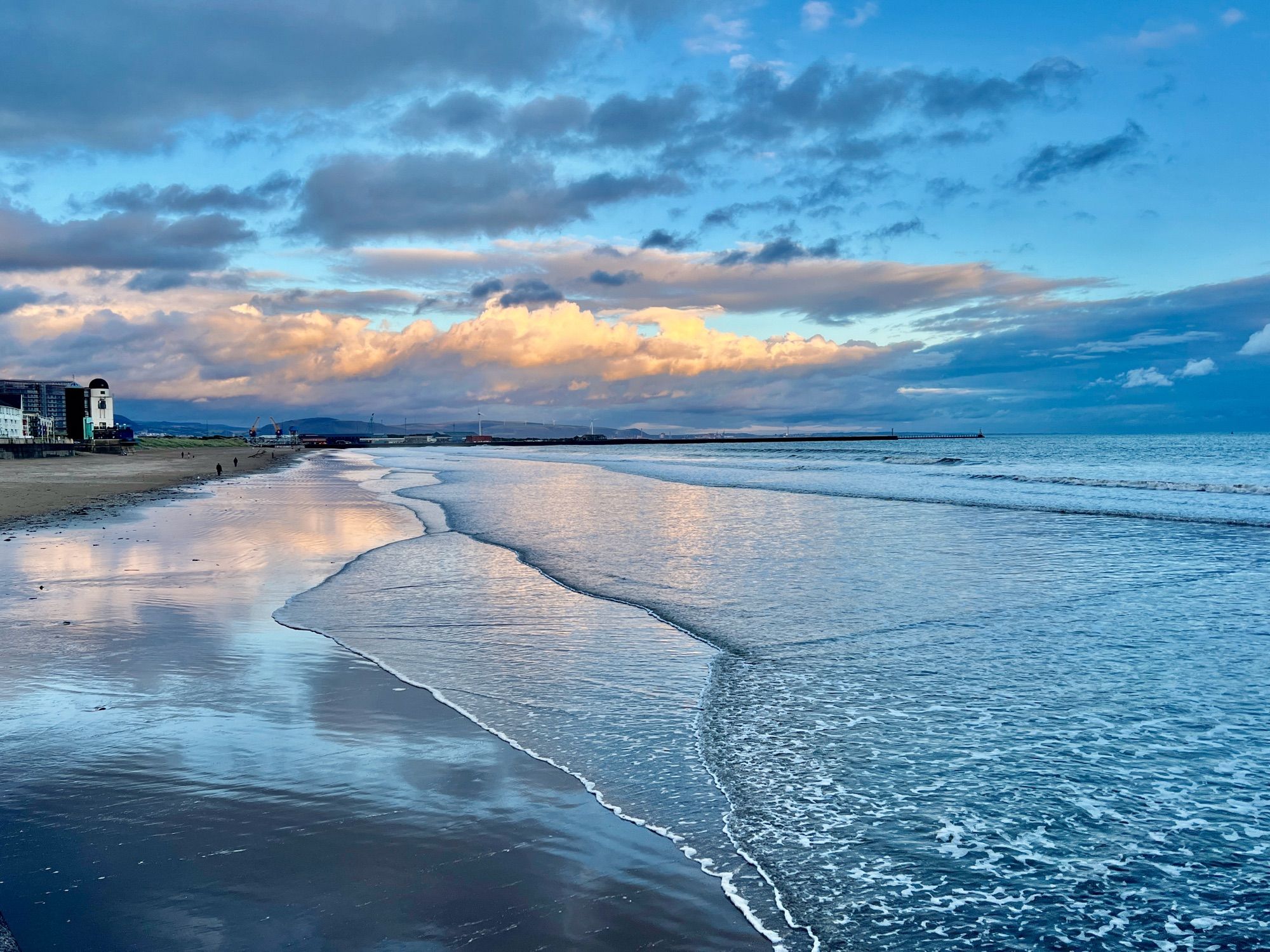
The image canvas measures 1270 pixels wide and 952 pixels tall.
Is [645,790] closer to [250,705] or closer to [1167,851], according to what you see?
[1167,851]

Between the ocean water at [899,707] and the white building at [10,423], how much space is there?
129 m

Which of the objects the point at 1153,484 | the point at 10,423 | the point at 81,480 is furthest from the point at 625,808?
the point at 10,423

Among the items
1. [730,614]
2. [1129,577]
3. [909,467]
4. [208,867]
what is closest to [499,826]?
[208,867]

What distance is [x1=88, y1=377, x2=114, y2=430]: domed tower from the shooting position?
156 m

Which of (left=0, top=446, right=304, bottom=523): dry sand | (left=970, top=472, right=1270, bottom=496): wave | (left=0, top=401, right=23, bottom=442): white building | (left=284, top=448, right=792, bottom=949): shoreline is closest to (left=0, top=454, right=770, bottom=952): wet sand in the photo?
(left=284, top=448, right=792, bottom=949): shoreline

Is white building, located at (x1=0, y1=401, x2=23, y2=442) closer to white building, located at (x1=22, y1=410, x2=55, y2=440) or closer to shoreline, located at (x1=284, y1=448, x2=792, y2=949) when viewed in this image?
white building, located at (x1=22, y1=410, x2=55, y2=440)

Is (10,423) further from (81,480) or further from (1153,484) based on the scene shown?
(1153,484)

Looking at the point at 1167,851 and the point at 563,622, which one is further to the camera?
the point at 563,622

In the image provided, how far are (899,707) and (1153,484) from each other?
40520 mm

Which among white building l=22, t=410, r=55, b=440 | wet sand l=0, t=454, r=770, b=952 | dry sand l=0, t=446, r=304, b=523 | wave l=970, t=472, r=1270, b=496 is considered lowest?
wet sand l=0, t=454, r=770, b=952

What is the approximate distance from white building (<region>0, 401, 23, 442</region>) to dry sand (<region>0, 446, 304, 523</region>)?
45184 millimetres

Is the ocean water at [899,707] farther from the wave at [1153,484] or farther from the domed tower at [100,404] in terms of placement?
the domed tower at [100,404]

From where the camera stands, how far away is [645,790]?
18.4 ft

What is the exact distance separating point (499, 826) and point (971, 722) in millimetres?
3945
